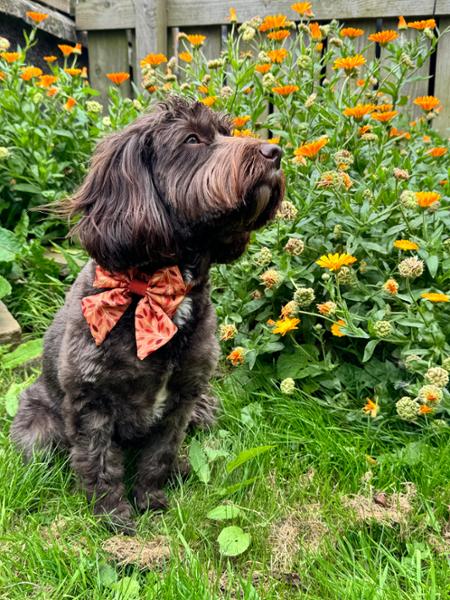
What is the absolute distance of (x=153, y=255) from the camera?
2.24 m

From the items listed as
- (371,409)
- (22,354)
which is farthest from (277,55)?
(22,354)

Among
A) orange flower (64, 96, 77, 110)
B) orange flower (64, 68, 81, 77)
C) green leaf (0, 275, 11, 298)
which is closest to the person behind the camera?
green leaf (0, 275, 11, 298)

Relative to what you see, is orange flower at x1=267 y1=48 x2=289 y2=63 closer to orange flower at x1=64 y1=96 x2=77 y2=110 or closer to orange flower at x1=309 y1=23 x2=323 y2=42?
orange flower at x1=309 y1=23 x2=323 y2=42

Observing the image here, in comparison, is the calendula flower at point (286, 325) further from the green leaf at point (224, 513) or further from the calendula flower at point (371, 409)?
the green leaf at point (224, 513)

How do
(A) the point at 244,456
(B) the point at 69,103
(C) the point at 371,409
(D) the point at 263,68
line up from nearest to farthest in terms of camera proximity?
(A) the point at 244,456 → (C) the point at 371,409 → (D) the point at 263,68 → (B) the point at 69,103

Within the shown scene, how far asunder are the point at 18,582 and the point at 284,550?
954 millimetres

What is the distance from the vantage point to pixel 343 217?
3074mm

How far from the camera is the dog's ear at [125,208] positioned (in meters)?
2.17

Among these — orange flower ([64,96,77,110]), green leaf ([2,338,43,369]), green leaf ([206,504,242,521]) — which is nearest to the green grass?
green leaf ([206,504,242,521])

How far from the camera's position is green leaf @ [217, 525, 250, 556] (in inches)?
91.4

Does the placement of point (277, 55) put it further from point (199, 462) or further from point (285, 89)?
point (199, 462)

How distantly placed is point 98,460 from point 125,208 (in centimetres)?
103

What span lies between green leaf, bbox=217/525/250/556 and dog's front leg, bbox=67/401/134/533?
0.40m

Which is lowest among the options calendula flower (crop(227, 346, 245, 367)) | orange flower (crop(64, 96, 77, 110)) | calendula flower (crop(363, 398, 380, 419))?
calendula flower (crop(363, 398, 380, 419))
